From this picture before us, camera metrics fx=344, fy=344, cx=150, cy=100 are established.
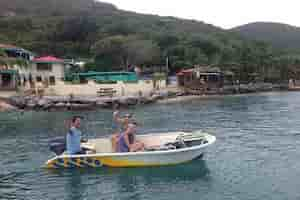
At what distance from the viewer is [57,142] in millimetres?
13500

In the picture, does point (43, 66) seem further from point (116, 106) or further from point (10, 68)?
point (116, 106)

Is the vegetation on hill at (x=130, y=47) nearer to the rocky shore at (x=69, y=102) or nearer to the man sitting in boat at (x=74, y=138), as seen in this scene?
the rocky shore at (x=69, y=102)

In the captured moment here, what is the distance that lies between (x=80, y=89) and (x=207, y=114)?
19164mm

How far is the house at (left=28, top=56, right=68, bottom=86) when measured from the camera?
1997 inches

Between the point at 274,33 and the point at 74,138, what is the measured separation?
17870 cm

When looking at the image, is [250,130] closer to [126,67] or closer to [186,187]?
[186,187]

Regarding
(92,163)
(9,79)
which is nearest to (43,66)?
(9,79)

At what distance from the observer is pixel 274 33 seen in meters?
175

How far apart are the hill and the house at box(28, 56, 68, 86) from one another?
12004 centimetres

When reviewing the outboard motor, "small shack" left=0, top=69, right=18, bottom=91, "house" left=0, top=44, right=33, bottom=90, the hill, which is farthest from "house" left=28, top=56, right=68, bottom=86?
the hill

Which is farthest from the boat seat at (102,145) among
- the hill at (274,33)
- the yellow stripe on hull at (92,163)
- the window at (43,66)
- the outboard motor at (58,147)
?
the hill at (274,33)

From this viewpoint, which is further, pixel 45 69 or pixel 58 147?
pixel 45 69

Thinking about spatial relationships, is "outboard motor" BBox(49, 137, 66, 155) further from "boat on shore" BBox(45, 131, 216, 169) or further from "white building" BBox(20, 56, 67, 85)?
"white building" BBox(20, 56, 67, 85)

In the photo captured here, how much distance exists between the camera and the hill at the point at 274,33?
159 m
